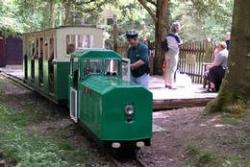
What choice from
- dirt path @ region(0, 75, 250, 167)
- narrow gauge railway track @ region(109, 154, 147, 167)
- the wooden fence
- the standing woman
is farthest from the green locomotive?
the wooden fence

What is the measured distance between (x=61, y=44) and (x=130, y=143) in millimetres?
5749

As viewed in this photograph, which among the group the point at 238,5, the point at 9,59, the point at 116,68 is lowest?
the point at 9,59

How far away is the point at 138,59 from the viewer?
1073 centimetres

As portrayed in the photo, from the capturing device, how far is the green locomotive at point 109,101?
325 inches

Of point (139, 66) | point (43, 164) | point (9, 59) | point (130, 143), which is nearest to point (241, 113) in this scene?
point (139, 66)

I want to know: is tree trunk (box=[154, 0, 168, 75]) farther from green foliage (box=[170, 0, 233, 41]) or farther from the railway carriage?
the railway carriage

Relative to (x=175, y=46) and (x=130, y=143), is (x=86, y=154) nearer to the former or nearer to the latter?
(x=130, y=143)

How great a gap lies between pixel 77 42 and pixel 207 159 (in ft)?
22.3

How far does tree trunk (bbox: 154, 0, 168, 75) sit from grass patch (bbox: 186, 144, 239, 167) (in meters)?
13.6

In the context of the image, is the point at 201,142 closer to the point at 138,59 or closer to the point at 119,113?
the point at 119,113

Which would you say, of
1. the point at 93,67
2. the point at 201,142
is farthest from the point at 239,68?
the point at 93,67

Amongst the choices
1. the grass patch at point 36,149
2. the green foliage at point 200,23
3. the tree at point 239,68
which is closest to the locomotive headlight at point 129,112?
the grass patch at point 36,149

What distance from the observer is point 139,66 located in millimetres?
10695

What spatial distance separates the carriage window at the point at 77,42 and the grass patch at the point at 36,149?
290cm
